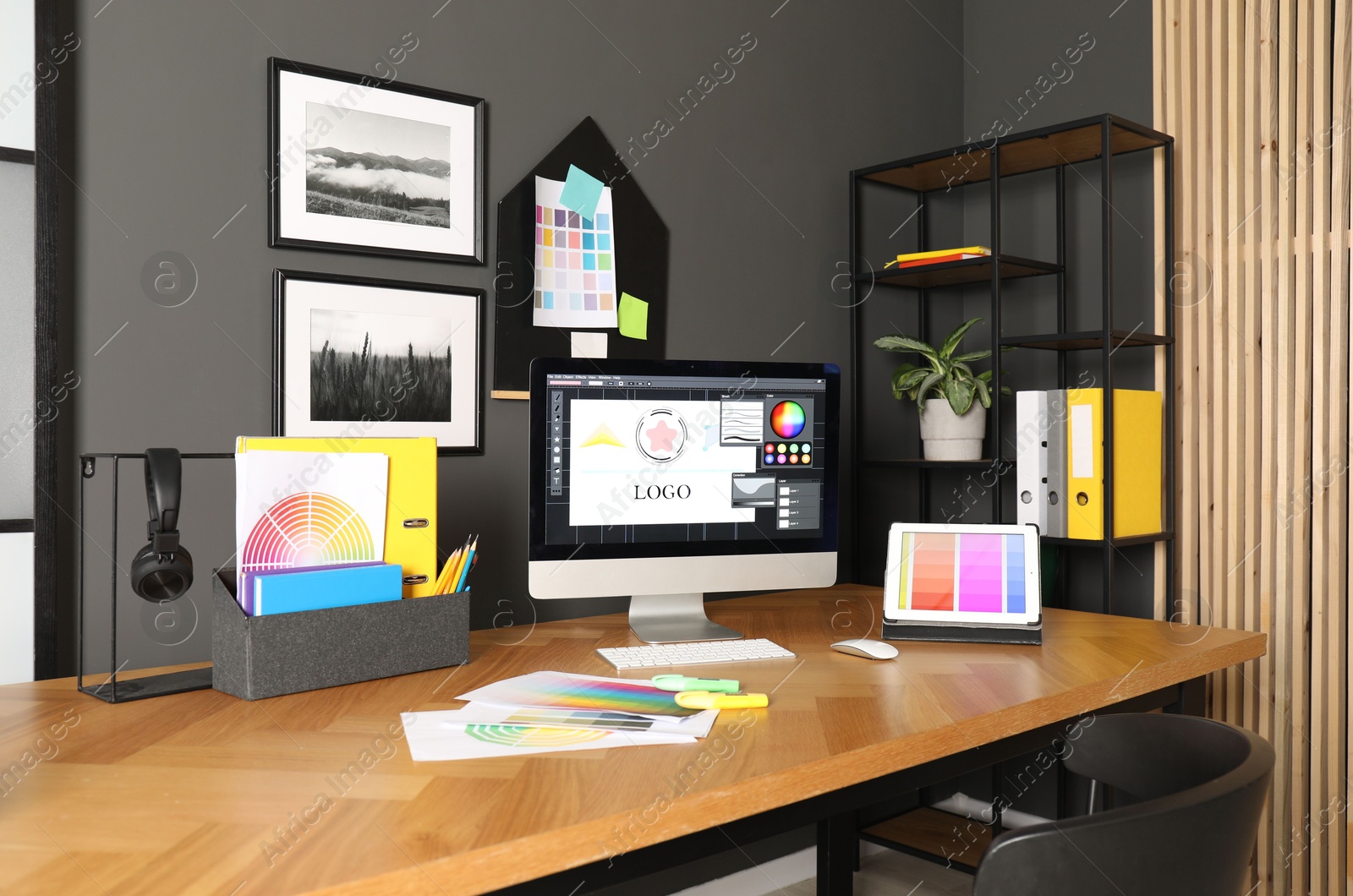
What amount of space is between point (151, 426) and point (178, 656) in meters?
0.41

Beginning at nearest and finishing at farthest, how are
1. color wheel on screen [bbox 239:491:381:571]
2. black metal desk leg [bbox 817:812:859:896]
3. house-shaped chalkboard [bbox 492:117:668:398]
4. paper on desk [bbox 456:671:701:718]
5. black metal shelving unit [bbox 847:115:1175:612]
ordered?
paper on desk [bbox 456:671:701:718] → color wheel on screen [bbox 239:491:381:571] → black metal desk leg [bbox 817:812:859:896] → house-shaped chalkboard [bbox 492:117:668:398] → black metal shelving unit [bbox 847:115:1175:612]

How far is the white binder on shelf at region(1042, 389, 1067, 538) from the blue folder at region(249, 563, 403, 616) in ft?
5.36

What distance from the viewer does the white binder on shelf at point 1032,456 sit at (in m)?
2.47

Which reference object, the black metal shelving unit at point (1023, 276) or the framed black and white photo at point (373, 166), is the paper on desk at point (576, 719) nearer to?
the framed black and white photo at point (373, 166)

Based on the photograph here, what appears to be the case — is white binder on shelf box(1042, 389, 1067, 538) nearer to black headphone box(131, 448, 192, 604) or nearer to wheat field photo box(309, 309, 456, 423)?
wheat field photo box(309, 309, 456, 423)

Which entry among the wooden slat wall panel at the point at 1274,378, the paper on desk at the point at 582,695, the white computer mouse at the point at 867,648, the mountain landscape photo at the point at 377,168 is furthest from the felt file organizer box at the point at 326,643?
the wooden slat wall panel at the point at 1274,378

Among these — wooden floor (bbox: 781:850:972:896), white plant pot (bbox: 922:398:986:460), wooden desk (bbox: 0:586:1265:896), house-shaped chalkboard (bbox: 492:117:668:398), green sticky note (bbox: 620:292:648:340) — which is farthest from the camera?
white plant pot (bbox: 922:398:986:460)

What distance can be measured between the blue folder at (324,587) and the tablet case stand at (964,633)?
0.93 m

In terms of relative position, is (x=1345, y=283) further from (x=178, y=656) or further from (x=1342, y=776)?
(x=178, y=656)

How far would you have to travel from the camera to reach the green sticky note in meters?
2.30

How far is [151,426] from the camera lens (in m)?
1.71

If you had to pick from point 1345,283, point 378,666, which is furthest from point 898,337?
point 378,666

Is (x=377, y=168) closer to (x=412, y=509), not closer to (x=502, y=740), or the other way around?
(x=412, y=509)

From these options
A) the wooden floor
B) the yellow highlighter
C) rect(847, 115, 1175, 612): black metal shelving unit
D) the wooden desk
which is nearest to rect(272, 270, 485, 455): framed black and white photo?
the wooden desk
